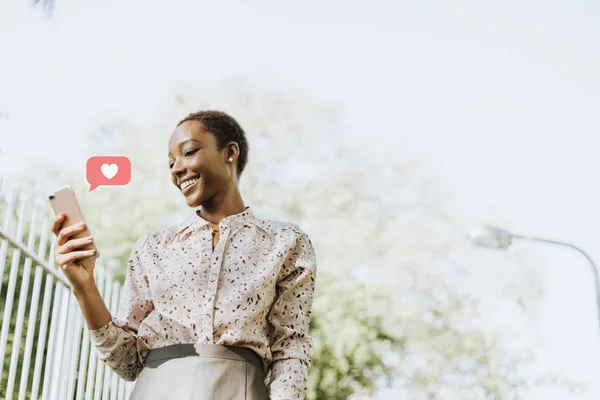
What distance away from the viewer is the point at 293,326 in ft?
6.45

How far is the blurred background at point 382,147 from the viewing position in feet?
44.0

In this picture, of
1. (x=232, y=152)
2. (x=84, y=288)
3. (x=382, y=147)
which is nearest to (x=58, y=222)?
(x=84, y=288)

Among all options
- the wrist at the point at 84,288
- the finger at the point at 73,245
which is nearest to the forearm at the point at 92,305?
the wrist at the point at 84,288

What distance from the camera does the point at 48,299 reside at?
140 inches

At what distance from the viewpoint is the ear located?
216 cm

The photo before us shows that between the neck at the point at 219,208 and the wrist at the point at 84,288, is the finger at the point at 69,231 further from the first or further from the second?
the neck at the point at 219,208

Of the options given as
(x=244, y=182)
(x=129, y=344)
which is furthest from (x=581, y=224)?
(x=129, y=344)

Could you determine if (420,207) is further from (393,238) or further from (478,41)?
(478,41)

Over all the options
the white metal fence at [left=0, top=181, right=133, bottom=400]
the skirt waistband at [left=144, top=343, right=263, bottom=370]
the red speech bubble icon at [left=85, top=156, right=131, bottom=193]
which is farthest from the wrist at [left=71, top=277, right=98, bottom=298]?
the red speech bubble icon at [left=85, top=156, right=131, bottom=193]

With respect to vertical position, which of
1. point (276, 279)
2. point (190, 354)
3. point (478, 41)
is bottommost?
point (190, 354)

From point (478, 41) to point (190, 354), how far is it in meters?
18.4

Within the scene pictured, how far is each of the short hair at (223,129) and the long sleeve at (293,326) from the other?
34cm

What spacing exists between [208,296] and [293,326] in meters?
0.23

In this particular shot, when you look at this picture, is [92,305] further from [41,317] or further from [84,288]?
[41,317]
